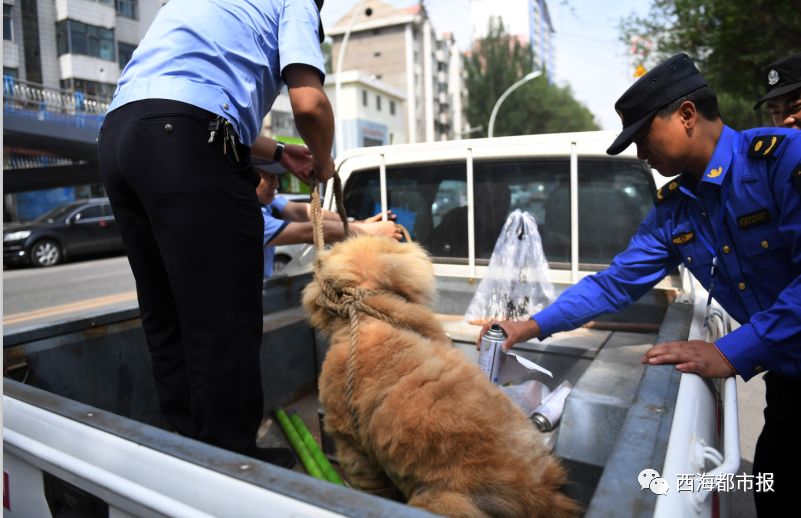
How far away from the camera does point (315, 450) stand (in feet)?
7.64

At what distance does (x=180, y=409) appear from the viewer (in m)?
1.92

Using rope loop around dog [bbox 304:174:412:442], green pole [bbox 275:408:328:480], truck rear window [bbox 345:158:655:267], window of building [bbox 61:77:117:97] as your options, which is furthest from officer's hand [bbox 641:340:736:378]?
window of building [bbox 61:77:117:97]

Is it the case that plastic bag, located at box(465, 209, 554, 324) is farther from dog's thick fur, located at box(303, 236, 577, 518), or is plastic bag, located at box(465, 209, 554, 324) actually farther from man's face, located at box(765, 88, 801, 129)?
man's face, located at box(765, 88, 801, 129)

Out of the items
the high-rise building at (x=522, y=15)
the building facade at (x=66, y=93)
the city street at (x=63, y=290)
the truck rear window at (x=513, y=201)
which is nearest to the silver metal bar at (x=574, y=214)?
the truck rear window at (x=513, y=201)

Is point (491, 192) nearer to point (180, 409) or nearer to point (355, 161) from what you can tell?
point (355, 161)

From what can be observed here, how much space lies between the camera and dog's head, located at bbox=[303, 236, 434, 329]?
1821 millimetres

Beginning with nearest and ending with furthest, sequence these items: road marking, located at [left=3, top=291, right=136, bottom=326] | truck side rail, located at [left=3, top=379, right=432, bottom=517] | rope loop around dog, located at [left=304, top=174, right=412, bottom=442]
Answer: truck side rail, located at [left=3, top=379, right=432, bottom=517] → rope loop around dog, located at [left=304, top=174, right=412, bottom=442] → road marking, located at [left=3, top=291, right=136, bottom=326]

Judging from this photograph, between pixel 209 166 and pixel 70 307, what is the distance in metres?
8.86

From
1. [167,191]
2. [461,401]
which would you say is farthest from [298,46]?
[461,401]

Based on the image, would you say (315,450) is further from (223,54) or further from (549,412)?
(223,54)

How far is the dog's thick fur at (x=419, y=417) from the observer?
1379 millimetres

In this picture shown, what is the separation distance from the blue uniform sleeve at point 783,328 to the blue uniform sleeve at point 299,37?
1.49 metres

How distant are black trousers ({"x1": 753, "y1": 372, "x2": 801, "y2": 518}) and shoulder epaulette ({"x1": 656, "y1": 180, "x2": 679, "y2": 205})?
75 centimetres

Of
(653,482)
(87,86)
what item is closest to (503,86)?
(87,86)
